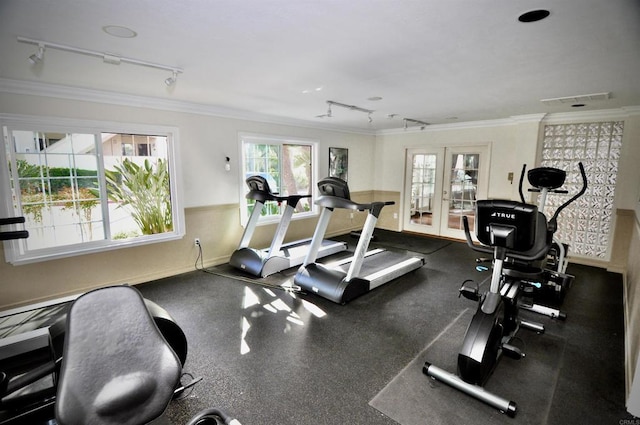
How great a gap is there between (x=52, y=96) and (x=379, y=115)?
420cm

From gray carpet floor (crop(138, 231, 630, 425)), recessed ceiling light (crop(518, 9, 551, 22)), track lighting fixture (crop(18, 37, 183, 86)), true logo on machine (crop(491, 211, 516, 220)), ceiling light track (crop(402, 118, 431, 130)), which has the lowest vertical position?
gray carpet floor (crop(138, 231, 630, 425))

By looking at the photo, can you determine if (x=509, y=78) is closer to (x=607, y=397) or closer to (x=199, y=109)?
(x=607, y=397)

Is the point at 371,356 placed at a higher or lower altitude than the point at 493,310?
lower

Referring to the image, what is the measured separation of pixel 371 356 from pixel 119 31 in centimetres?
295

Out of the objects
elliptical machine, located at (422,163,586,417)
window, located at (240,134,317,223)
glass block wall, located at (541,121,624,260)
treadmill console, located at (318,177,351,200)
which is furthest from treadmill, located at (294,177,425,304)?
glass block wall, located at (541,121,624,260)

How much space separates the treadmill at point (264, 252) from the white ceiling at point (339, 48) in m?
1.36

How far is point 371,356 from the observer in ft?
8.46

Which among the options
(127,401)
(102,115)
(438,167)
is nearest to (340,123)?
(438,167)

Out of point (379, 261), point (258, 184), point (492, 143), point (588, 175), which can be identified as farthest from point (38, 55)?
point (588, 175)

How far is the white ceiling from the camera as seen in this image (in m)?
1.70

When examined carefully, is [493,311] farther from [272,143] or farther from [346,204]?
[272,143]

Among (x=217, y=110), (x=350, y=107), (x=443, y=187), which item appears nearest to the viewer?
(x=350, y=107)

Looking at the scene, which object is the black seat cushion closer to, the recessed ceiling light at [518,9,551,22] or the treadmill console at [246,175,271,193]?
the recessed ceiling light at [518,9,551,22]

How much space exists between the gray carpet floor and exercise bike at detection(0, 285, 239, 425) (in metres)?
0.75
